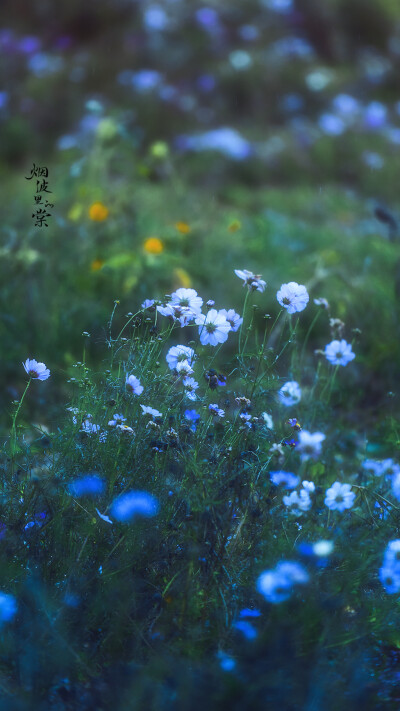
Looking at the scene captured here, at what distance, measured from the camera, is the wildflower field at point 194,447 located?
4.72ft

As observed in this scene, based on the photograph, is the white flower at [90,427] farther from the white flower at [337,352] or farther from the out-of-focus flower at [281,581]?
the white flower at [337,352]

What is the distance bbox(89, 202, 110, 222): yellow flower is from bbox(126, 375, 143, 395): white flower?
2.01 metres

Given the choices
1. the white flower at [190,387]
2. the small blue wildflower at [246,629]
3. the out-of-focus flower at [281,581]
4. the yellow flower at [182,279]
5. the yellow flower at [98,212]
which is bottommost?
the small blue wildflower at [246,629]

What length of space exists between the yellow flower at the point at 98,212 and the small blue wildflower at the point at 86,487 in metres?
2.13

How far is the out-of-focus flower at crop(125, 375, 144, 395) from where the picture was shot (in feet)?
5.50

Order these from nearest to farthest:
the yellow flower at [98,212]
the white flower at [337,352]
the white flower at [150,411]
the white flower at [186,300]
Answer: the white flower at [150,411]
the white flower at [186,300]
the white flower at [337,352]
the yellow flower at [98,212]

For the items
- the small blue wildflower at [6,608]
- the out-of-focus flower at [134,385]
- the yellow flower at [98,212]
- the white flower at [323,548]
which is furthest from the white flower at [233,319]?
the yellow flower at [98,212]

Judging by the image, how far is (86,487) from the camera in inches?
64.6

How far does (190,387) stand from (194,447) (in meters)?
0.14

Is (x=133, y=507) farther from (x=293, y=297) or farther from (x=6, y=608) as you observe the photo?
(x=293, y=297)

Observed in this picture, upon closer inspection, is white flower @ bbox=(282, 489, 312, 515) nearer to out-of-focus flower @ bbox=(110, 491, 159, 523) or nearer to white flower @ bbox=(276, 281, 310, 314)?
out-of-focus flower @ bbox=(110, 491, 159, 523)

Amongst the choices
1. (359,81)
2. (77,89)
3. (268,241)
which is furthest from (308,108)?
(268,241)

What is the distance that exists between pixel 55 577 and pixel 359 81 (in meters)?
7.63

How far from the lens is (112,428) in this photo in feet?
5.71
